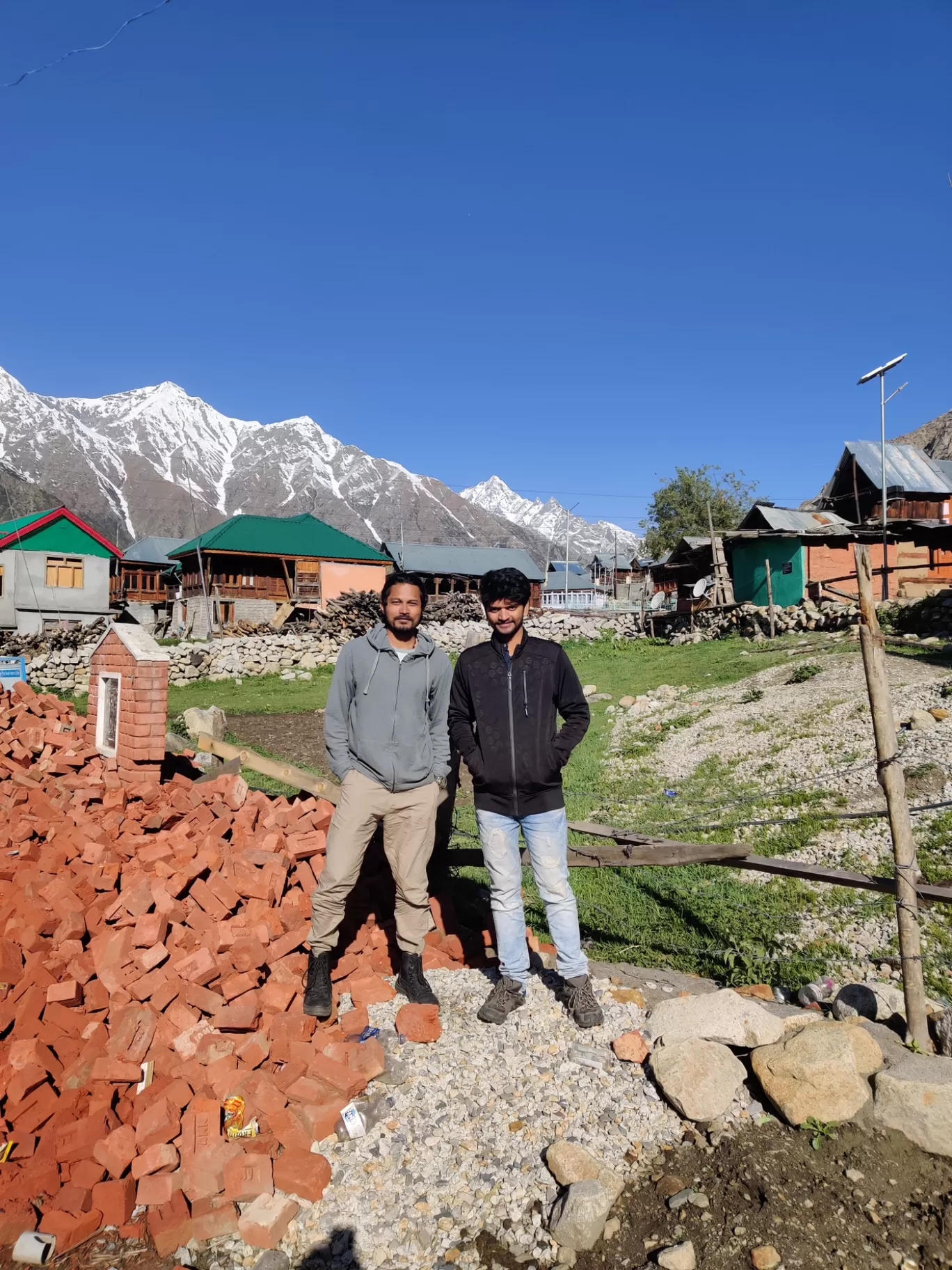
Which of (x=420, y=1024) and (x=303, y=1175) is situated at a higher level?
(x=420, y=1024)

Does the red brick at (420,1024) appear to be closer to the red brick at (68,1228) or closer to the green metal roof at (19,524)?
the red brick at (68,1228)

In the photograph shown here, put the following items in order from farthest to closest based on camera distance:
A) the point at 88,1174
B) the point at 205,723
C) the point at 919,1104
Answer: the point at 205,723 < the point at 88,1174 < the point at 919,1104

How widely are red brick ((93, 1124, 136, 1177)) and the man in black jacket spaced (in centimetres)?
159

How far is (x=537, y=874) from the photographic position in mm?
3627

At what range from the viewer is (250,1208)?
2.65 meters

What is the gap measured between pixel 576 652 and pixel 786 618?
6848 millimetres

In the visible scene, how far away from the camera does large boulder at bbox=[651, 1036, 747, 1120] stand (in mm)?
2945

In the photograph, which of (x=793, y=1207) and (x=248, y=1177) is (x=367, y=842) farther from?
(x=793, y=1207)

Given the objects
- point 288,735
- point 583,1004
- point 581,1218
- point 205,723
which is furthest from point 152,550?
point 581,1218

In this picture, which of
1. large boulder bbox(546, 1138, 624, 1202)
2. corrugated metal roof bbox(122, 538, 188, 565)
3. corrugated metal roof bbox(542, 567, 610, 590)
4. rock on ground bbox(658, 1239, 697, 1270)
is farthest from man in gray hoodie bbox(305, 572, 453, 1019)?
corrugated metal roof bbox(542, 567, 610, 590)

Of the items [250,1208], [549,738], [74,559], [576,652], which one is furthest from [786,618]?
[74,559]

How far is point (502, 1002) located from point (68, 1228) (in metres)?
1.91

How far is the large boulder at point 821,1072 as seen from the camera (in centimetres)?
282

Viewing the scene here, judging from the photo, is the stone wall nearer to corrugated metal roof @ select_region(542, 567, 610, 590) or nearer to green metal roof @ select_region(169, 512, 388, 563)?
green metal roof @ select_region(169, 512, 388, 563)
